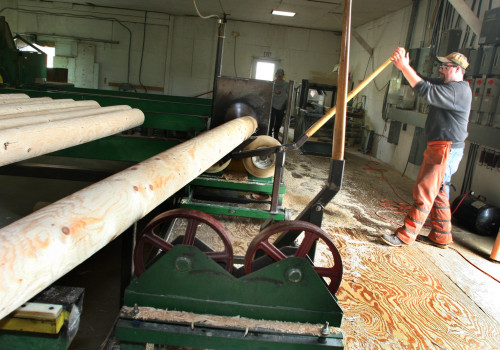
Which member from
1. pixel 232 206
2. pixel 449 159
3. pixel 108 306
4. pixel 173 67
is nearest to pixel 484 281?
pixel 449 159

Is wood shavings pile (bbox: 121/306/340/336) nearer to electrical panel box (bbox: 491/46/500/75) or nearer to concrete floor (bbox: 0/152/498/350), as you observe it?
concrete floor (bbox: 0/152/498/350)

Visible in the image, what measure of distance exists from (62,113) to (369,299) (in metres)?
2.42

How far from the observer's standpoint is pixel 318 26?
12211mm

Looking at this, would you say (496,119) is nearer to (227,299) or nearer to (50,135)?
(227,299)

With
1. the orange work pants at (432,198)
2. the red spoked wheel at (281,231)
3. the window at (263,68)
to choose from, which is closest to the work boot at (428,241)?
the orange work pants at (432,198)

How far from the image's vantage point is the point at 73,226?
93 cm

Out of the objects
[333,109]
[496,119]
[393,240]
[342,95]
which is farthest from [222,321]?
[496,119]

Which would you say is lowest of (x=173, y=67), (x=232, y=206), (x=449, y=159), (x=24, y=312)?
(x=232, y=206)

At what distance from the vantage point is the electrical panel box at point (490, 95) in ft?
13.8

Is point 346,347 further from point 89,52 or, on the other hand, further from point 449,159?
point 89,52

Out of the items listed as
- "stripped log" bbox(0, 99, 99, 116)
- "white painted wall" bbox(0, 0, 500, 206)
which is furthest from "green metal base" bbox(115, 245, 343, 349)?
"white painted wall" bbox(0, 0, 500, 206)

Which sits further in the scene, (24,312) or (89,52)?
(89,52)

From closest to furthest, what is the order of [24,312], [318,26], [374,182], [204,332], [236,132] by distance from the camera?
[24,312]
[204,332]
[236,132]
[374,182]
[318,26]

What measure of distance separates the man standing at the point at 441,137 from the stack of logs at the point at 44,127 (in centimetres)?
264
